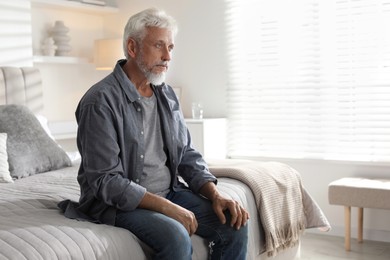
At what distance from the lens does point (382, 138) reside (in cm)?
420

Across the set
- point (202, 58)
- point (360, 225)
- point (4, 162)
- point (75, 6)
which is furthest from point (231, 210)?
point (75, 6)

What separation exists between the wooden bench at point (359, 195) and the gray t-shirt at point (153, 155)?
183cm

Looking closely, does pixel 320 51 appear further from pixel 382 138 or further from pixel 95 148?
pixel 95 148

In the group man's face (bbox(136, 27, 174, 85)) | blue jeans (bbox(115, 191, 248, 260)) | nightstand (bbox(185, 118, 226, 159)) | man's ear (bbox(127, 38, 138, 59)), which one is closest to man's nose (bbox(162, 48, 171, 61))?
man's face (bbox(136, 27, 174, 85))

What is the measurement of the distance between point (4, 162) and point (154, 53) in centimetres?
118

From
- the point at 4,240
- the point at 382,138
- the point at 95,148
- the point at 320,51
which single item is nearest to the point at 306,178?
the point at 382,138

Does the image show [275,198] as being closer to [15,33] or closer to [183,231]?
[183,231]

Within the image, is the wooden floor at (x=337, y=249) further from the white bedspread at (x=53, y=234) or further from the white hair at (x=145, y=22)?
the white hair at (x=145, y=22)

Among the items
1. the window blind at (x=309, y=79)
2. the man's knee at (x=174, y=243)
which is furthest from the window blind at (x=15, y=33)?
the man's knee at (x=174, y=243)

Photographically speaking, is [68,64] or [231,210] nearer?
[231,210]

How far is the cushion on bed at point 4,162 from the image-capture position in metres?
3.00

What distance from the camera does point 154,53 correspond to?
7.75 feet

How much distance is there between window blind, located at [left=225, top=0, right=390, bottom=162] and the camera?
4.20m

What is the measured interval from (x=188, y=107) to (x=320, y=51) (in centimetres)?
126
